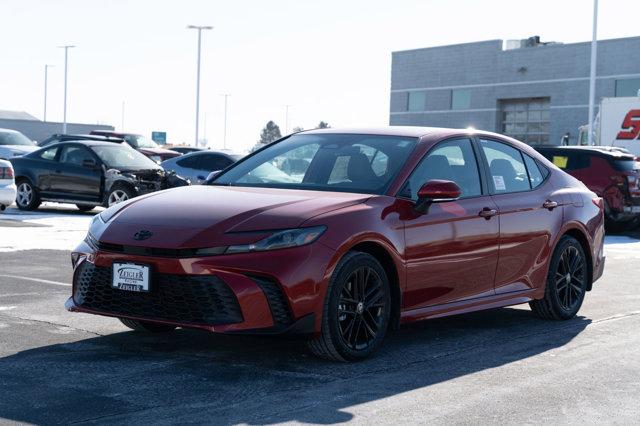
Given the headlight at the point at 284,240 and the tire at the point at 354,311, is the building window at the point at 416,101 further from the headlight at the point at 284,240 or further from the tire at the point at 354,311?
the headlight at the point at 284,240

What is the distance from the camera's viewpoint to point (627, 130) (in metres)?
28.2

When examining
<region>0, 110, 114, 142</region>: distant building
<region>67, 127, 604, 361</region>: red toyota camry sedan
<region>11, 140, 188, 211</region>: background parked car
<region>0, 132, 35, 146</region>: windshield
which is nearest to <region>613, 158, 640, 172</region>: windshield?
<region>11, 140, 188, 211</region>: background parked car

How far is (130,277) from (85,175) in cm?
1538

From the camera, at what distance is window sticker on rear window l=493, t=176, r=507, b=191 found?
8180 mm

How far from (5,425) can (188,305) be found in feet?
5.02

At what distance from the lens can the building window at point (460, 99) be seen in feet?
246

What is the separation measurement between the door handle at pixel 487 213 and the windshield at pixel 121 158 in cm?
1431

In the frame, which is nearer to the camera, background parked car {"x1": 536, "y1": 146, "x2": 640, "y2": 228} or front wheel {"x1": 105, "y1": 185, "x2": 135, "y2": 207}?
background parked car {"x1": 536, "y1": 146, "x2": 640, "y2": 228}

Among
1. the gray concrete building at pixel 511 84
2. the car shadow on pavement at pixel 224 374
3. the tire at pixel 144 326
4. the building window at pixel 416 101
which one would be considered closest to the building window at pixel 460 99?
the gray concrete building at pixel 511 84

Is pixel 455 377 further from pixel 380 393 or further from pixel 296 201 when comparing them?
pixel 296 201

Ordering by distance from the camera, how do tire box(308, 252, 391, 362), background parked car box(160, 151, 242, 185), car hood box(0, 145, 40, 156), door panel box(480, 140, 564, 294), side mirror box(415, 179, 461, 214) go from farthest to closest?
car hood box(0, 145, 40, 156) < background parked car box(160, 151, 242, 185) < door panel box(480, 140, 564, 294) < side mirror box(415, 179, 461, 214) < tire box(308, 252, 391, 362)

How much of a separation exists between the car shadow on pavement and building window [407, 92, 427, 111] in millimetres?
71291

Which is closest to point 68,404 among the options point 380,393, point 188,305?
point 188,305

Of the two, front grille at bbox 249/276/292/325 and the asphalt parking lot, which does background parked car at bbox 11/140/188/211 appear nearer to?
the asphalt parking lot
